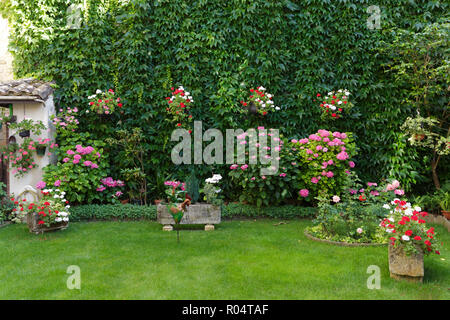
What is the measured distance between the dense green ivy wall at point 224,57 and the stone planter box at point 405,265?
13.1 ft

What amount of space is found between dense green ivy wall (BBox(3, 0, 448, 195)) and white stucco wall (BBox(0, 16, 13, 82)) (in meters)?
0.84

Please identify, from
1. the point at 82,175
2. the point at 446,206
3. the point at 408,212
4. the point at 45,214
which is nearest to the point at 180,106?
the point at 82,175

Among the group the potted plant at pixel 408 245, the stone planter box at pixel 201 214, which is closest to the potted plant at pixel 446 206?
the potted plant at pixel 408 245

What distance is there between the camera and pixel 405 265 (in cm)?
318

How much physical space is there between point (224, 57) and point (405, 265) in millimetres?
5309

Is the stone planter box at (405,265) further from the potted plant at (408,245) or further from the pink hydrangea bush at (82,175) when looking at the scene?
the pink hydrangea bush at (82,175)

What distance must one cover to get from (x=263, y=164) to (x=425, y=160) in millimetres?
3412

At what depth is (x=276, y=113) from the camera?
721 centimetres

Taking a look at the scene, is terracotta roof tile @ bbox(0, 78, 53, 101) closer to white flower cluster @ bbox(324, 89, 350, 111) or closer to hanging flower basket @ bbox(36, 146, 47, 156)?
hanging flower basket @ bbox(36, 146, 47, 156)

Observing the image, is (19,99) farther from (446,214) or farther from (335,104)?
(446,214)

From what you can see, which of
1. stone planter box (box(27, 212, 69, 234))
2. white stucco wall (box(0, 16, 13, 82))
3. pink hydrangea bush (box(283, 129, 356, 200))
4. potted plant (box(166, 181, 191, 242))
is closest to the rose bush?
potted plant (box(166, 181, 191, 242))

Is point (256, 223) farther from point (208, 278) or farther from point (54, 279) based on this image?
point (54, 279)
